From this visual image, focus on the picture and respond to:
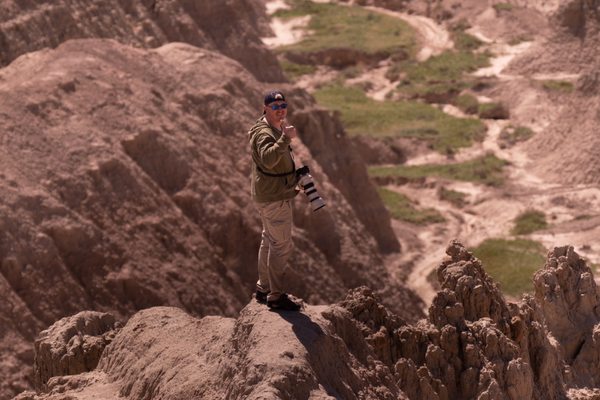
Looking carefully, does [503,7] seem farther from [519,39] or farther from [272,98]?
[272,98]

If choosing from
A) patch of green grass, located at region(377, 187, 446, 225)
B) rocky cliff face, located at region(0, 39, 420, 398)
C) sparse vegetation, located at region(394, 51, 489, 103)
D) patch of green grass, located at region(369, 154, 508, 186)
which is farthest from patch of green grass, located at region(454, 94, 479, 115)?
rocky cliff face, located at region(0, 39, 420, 398)

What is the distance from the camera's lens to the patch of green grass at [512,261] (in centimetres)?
2486

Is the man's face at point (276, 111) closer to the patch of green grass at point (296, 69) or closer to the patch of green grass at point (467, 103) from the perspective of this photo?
the patch of green grass at point (467, 103)

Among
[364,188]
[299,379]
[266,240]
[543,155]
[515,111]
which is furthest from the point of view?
[515,111]

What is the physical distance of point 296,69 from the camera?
4675 centimetres

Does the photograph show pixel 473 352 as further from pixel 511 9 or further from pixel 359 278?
pixel 511 9

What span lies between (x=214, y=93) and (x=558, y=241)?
9.20 meters

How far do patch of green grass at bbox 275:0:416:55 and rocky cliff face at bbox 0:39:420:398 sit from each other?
26.3 m

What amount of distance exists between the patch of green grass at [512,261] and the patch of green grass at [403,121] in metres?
9.06

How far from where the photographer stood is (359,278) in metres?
21.8

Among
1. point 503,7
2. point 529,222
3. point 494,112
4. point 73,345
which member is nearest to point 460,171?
point 529,222

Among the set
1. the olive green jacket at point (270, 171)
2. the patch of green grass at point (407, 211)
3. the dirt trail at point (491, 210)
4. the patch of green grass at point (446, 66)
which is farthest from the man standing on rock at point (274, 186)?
the patch of green grass at point (446, 66)

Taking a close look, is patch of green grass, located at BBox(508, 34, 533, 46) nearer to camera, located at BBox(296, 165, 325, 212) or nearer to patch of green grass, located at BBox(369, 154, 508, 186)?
patch of green grass, located at BBox(369, 154, 508, 186)

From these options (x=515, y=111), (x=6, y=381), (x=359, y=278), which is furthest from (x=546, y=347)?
(x=515, y=111)
